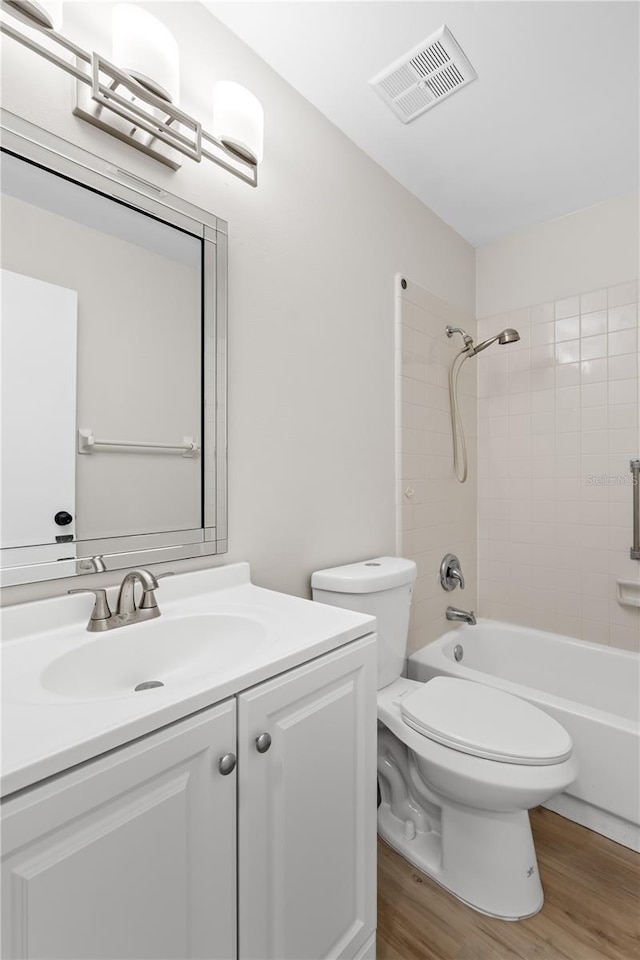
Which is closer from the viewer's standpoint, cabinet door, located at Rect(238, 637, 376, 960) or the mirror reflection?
cabinet door, located at Rect(238, 637, 376, 960)

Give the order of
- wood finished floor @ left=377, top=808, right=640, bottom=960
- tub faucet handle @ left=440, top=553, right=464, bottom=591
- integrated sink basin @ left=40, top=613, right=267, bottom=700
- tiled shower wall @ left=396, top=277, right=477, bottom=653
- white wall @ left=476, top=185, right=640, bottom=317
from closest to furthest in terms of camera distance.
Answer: integrated sink basin @ left=40, top=613, right=267, bottom=700, wood finished floor @ left=377, top=808, right=640, bottom=960, tiled shower wall @ left=396, top=277, right=477, bottom=653, white wall @ left=476, top=185, right=640, bottom=317, tub faucet handle @ left=440, top=553, right=464, bottom=591

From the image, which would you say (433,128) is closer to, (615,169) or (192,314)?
(615,169)

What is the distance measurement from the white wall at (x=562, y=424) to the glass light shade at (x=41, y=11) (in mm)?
2168

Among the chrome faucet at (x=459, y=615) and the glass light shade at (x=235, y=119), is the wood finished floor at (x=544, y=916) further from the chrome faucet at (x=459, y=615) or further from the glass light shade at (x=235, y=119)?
the glass light shade at (x=235, y=119)

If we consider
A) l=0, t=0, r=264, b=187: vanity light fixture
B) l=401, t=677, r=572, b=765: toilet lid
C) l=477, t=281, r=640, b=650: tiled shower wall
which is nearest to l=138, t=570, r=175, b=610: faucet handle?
l=401, t=677, r=572, b=765: toilet lid

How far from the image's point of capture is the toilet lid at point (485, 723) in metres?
1.26

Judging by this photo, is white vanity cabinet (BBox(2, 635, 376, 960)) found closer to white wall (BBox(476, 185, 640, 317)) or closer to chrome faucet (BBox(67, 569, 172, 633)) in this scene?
chrome faucet (BBox(67, 569, 172, 633))

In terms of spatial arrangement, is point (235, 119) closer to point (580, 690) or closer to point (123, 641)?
point (123, 641)

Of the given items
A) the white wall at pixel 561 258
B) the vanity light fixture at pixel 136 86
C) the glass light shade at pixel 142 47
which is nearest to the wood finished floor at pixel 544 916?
the vanity light fixture at pixel 136 86

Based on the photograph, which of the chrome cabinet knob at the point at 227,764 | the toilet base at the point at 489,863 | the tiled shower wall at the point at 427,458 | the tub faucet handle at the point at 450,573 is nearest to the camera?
the chrome cabinet knob at the point at 227,764

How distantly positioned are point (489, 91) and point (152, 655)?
6.43ft

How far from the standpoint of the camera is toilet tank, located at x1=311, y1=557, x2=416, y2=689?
1535mm

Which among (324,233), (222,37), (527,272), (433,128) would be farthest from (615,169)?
(222,37)

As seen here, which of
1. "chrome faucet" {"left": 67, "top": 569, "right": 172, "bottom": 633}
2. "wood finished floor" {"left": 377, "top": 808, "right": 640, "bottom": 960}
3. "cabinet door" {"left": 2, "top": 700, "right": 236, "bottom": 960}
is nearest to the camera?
"cabinet door" {"left": 2, "top": 700, "right": 236, "bottom": 960}
